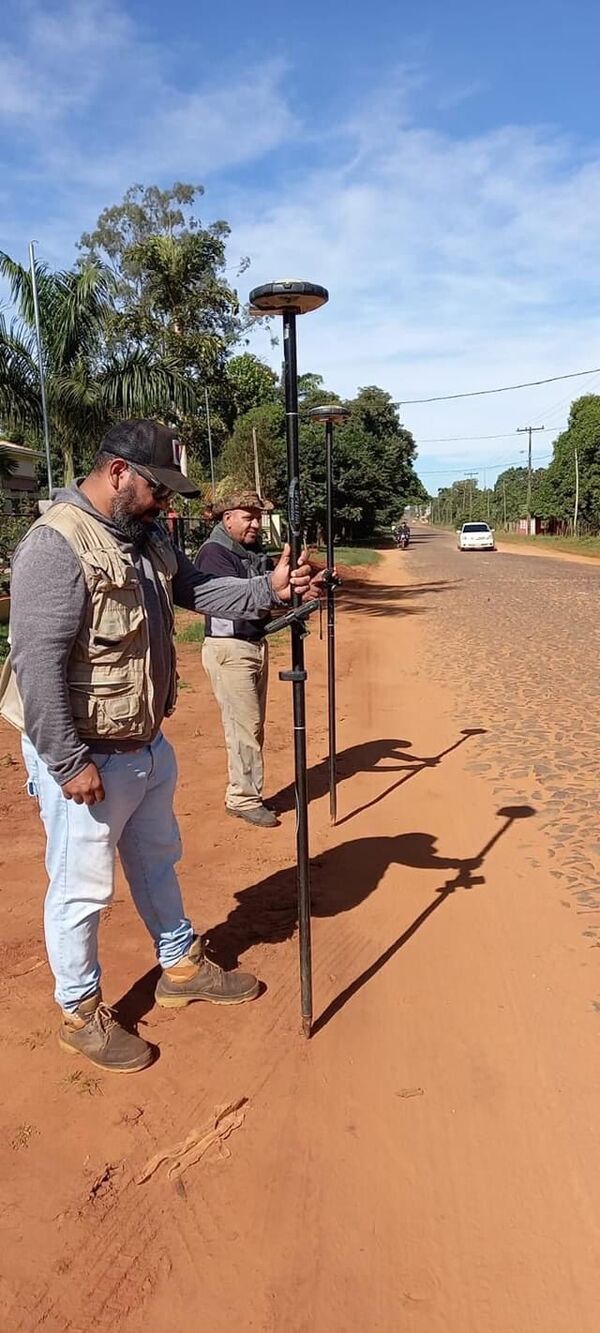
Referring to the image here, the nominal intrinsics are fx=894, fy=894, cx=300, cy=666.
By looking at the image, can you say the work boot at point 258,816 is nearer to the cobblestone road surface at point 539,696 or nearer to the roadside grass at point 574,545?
the cobblestone road surface at point 539,696

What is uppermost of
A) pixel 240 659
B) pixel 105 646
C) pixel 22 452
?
pixel 22 452

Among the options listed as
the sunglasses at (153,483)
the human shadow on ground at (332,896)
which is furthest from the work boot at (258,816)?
the sunglasses at (153,483)

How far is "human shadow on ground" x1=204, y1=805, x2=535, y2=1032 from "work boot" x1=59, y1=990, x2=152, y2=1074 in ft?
1.99

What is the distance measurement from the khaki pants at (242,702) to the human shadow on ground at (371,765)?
35 centimetres

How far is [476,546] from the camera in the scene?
4134 centimetres

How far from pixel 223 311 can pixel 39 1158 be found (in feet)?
64.7

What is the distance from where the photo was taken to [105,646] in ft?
8.29

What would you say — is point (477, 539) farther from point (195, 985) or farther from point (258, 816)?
point (195, 985)

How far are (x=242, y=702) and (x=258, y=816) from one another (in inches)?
26.8

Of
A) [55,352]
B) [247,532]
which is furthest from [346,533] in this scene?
[247,532]

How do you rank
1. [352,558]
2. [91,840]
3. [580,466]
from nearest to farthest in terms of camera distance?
[91,840]
[352,558]
[580,466]

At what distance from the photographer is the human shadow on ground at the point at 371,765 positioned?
218 inches

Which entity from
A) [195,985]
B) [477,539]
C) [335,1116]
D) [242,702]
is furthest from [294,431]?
[477,539]

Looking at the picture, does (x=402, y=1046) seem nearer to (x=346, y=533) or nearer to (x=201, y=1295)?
(x=201, y=1295)
